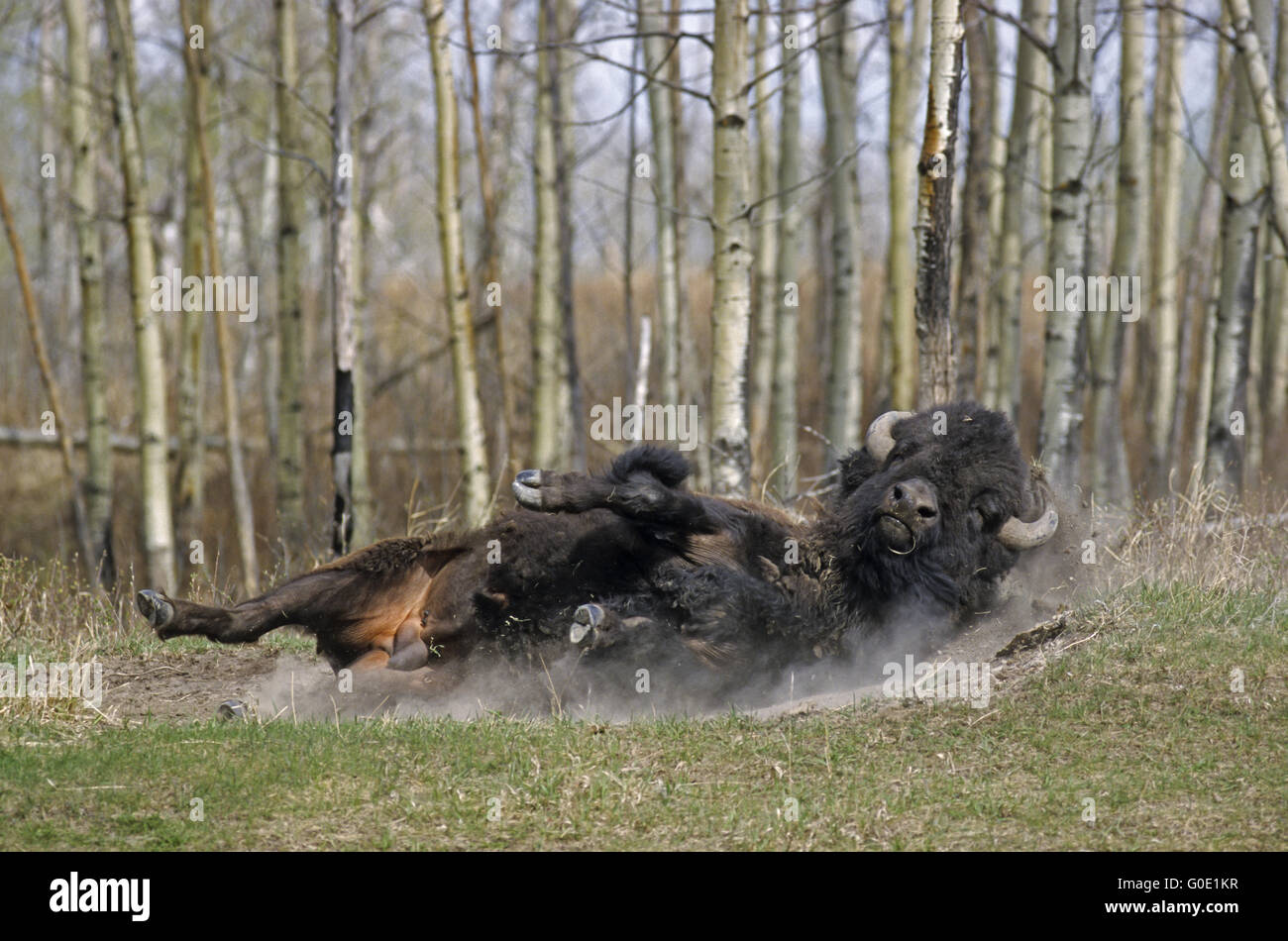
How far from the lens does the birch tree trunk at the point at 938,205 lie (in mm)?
7973

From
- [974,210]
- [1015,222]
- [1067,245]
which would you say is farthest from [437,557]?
[1015,222]

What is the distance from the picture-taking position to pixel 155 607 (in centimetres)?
535

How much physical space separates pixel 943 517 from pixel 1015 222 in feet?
30.3

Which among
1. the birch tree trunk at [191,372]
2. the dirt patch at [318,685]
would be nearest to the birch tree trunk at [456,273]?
the birch tree trunk at [191,372]

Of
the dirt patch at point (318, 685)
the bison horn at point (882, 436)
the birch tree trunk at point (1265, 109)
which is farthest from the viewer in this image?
the birch tree trunk at point (1265, 109)

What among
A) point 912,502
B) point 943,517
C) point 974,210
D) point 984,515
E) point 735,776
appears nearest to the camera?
point 735,776

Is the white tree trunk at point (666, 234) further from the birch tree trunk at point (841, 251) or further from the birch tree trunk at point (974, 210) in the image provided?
the birch tree trunk at point (974, 210)

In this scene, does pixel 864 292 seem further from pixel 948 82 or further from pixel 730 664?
pixel 730 664

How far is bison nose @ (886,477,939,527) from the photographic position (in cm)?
569

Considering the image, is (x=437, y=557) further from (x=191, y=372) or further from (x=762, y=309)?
(x=762, y=309)

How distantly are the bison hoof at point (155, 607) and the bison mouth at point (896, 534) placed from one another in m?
3.31

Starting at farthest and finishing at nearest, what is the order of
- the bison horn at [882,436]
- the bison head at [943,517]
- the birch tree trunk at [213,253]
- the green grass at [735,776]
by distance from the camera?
1. the birch tree trunk at [213,253]
2. the bison horn at [882,436]
3. the bison head at [943,517]
4. the green grass at [735,776]

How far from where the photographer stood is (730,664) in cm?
577

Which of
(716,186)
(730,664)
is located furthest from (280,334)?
(730,664)
